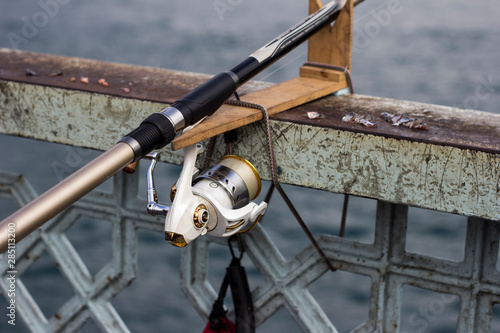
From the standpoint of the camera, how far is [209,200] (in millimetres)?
1256

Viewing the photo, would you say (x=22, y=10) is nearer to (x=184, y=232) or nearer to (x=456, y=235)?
(x=456, y=235)

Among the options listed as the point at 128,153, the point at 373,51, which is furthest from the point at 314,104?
the point at 373,51

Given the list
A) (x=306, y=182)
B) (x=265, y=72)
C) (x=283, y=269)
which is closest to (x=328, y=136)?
(x=306, y=182)

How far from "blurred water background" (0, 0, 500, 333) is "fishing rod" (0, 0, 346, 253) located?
1.52 metres

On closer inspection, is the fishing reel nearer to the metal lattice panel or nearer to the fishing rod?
the fishing rod

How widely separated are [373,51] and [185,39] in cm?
176

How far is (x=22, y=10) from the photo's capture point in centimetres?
744

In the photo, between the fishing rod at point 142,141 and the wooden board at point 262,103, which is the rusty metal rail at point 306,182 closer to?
the wooden board at point 262,103

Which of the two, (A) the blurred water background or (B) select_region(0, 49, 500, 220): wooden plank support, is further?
(A) the blurred water background

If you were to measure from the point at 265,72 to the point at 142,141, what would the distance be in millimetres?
4306

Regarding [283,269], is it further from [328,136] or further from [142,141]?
[142,141]

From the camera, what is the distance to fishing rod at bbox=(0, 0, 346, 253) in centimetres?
94

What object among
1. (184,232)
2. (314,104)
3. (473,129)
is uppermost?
(314,104)

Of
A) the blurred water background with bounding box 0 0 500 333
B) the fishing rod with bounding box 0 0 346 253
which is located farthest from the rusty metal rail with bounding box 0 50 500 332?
the blurred water background with bounding box 0 0 500 333
